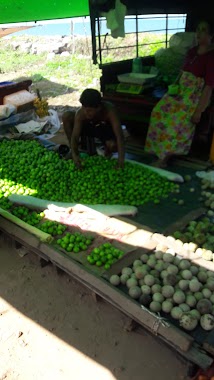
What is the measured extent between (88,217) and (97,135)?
6.00ft

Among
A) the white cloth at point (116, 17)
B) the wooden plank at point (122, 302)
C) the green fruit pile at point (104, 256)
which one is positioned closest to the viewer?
the wooden plank at point (122, 302)

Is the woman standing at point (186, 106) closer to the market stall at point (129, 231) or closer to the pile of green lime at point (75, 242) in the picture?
the market stall at point (129, 231)

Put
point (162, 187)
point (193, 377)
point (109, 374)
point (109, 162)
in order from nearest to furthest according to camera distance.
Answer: point (193, 377), point (109, 374), point (162, 187), point (109, 162)

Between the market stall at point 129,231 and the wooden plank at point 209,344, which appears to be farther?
the market stall at point 129,231

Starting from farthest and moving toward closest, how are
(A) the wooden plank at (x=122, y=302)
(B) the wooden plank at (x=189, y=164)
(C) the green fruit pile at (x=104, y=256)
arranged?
(B) the wooden plank at (x=189, y=164)
(C) the green fruit pile at (x=104, y=256)
(A) the wooden plank at (x=122, y=302)

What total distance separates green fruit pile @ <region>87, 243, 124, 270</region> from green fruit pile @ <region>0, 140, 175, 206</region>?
0.92m

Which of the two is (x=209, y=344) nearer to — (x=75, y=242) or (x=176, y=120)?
(x=75, y=242)

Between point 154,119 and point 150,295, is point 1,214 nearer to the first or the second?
point 150,295

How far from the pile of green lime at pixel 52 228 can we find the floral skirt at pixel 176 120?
7.04 feet

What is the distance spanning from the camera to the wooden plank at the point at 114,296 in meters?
2.11

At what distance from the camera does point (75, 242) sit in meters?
3.19

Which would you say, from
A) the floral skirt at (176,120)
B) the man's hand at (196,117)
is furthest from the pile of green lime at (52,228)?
the man's hand at (196,117)

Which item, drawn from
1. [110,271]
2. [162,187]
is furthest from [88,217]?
[162,187]

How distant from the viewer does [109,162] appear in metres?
4.55
